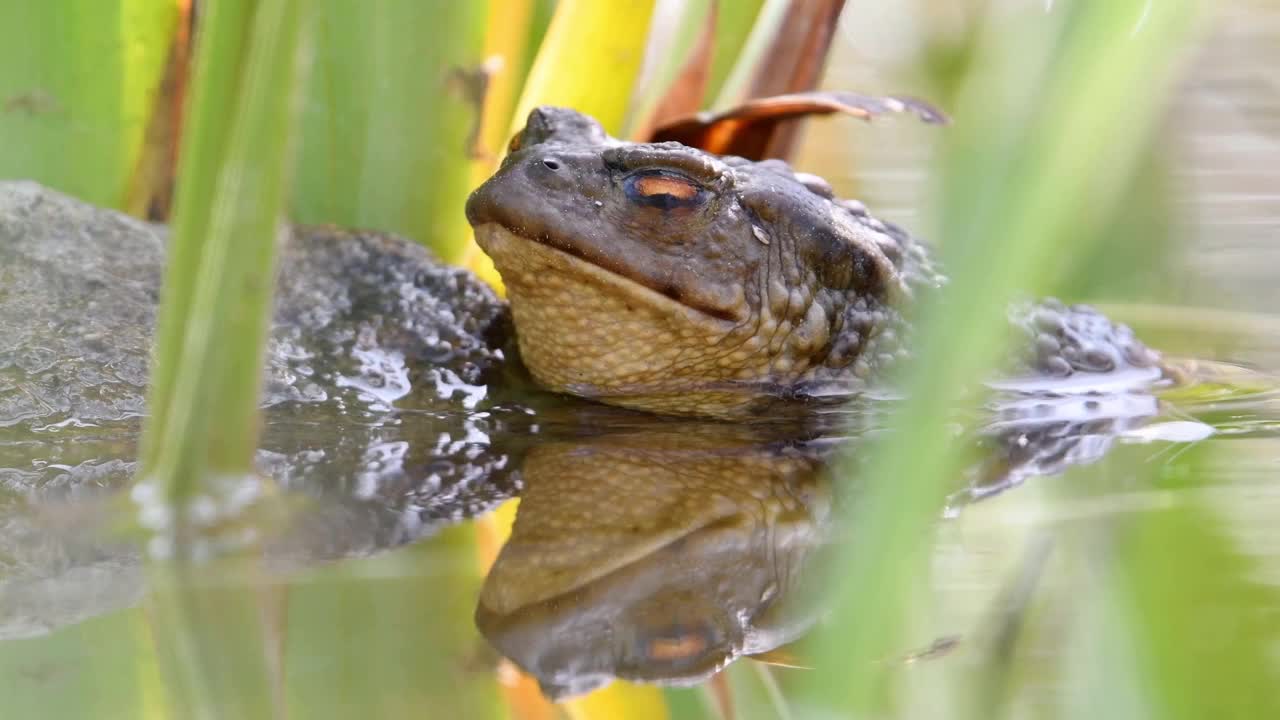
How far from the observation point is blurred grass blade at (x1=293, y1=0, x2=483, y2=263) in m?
2.41

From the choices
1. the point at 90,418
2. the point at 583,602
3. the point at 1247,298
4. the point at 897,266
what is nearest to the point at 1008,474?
the point at 897,266

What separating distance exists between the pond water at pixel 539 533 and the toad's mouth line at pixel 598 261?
0.24 meters

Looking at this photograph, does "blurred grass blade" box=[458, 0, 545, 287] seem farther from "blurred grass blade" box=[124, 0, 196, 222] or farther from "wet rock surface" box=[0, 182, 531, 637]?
"blurred grass blade" box=[124, 0, 196, 222]

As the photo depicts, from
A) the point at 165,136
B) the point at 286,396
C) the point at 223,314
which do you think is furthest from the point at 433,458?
the point at 165,136

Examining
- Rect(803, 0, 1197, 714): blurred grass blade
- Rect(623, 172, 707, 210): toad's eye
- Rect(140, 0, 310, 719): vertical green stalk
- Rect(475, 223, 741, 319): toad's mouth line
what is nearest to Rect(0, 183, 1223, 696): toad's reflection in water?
Rect(140, 0, 310, 719): vertical green stalk

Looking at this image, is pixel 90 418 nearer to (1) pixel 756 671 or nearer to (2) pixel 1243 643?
(1) pixel 756 671

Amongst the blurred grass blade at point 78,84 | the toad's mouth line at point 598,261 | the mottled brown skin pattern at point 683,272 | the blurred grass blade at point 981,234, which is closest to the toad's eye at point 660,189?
the mottled brown skin pattern at point 683,272

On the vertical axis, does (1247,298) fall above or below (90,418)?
above

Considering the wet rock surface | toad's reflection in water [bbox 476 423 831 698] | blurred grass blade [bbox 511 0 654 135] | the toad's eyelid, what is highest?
blurred grass blade [bbox 511 0 654 135]

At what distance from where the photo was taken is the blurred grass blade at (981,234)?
559 millimetres

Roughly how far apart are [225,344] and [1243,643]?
0.92m

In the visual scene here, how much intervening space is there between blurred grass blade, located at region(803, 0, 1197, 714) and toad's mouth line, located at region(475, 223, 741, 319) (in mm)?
1580

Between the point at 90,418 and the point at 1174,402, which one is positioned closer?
the point at 90,418

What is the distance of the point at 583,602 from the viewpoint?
1.31 m
